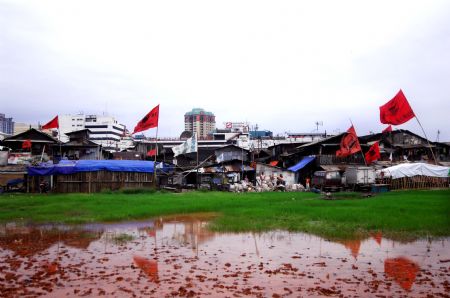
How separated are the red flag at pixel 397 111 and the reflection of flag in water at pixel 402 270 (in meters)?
16.7

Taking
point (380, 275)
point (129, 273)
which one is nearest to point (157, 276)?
point (129, 273)

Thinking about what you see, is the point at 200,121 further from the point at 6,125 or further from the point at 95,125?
the point at 6,125

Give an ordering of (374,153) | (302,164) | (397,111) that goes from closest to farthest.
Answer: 1. (397,111)
2. (374,153)
3. (302,164)

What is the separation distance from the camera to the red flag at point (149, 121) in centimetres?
3566

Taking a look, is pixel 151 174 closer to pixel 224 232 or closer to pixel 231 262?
pixel 224 232

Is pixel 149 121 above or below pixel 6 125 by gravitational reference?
below

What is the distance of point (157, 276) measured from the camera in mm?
9758

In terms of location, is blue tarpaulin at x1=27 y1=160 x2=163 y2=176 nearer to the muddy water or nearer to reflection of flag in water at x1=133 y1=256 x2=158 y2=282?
the muddy water

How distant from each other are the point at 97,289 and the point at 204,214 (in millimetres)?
13731

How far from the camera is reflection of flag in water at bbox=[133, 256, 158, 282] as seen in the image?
975 cm

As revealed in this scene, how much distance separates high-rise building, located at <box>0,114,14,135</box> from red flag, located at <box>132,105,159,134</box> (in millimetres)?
129324

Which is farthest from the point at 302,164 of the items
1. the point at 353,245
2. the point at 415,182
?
the point at 353,245

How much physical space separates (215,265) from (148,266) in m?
1.84

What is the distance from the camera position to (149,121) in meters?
36.2
